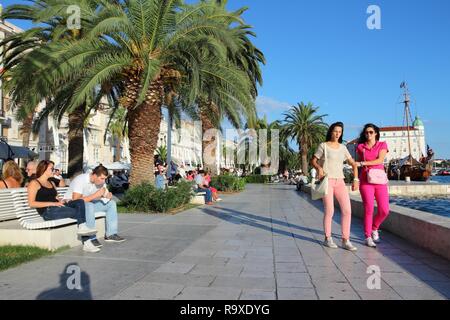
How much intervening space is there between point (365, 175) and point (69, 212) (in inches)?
182

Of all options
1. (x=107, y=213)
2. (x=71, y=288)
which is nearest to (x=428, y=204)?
(x=107, y=213)

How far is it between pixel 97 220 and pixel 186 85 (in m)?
7.59

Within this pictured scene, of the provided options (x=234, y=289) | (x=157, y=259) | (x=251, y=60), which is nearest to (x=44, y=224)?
(x=157, y=259)

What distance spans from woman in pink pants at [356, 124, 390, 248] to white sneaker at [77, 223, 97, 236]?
421 centimetres

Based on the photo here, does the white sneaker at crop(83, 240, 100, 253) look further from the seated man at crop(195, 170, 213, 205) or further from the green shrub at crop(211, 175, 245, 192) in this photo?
the green shrub at crop(211, 175, 245, 192)

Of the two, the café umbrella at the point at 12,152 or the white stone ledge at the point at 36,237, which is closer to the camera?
the white stone ledge at the point at 36,237

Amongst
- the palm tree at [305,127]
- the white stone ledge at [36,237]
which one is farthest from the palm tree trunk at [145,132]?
the palm tree at [305,127]

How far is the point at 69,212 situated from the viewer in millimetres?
6191

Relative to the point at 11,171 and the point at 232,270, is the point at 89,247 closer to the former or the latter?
the point at 232,270

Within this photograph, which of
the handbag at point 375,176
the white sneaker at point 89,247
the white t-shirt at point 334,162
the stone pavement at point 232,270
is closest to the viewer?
the stone pavement at point 232,270

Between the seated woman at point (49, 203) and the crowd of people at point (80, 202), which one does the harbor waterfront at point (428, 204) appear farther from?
the seated woman at point (49, 203)

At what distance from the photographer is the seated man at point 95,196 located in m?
6.35

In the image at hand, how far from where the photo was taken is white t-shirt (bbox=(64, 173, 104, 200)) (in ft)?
21.2

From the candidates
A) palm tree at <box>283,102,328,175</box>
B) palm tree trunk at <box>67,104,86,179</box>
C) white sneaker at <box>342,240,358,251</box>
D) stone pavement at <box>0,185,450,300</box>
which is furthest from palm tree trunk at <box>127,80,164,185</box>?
palm tree at <box>283,102,328,175</box>
